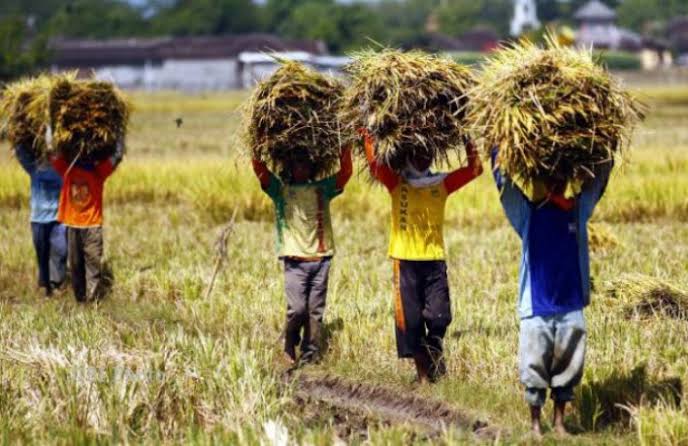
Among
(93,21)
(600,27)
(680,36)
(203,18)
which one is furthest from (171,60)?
(680,36)

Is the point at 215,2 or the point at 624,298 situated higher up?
the point at 215,2

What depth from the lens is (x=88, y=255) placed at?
1105cm

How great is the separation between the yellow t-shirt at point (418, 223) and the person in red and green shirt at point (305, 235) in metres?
0.85

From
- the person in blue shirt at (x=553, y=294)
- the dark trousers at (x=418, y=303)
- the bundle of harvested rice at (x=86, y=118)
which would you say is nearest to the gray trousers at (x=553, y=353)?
the person in blue shirt at (x=553, y=294)

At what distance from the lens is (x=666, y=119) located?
1332 inches

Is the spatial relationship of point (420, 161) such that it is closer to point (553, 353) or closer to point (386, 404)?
point (386, 404)

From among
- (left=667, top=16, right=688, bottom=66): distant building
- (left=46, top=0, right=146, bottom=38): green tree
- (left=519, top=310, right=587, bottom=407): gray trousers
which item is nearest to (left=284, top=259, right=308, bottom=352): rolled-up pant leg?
(left=519, top=310, right=587, bottom=407): gray trousers

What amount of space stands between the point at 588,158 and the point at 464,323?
8.25ft

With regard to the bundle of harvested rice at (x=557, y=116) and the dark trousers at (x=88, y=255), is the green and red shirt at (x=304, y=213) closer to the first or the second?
the bundle of harvested rice at (x=557, y=116)

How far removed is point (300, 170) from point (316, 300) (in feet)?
2.81

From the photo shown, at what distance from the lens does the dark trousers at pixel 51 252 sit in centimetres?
1179

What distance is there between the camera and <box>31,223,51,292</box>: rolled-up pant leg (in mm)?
11828

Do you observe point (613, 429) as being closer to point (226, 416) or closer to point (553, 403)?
point (553, 403)

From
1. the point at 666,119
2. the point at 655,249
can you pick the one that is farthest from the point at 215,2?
the point at 655,249
